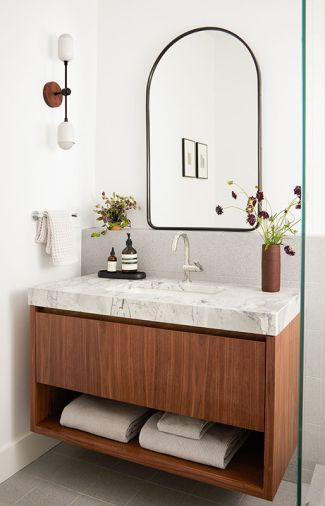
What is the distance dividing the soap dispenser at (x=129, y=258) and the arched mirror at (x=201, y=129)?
17cm

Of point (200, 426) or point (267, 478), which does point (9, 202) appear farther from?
point (267, 478)

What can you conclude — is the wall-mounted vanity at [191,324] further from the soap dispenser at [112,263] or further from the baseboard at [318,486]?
the baseboard at [318,486]

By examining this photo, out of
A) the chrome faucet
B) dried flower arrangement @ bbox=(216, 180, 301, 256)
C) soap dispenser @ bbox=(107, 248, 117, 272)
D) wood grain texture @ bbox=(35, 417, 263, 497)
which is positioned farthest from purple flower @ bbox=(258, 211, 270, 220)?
wood grain texture @ bbox=(35, 417, 263, 497)

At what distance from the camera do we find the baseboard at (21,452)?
2.03 meters

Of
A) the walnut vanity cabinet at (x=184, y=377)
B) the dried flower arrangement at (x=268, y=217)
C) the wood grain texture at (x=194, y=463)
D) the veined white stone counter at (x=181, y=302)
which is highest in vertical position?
the dried flower arrangement at (x=268, y=217)

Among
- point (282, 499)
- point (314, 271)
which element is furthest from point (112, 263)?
point (314, 271)

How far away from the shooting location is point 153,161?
2328 mm

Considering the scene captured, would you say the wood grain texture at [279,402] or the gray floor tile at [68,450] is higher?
the wood grain texture at [279,402]

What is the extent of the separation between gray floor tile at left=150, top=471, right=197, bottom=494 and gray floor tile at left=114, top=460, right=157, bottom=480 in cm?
3

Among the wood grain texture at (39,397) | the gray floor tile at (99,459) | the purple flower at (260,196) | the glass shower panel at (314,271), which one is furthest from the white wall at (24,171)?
the glass shower panel at (314,271)

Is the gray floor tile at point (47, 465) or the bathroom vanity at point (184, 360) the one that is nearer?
the bathroom vanity at point (184, 360)

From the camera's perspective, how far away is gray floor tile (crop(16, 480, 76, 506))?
1.87 meters

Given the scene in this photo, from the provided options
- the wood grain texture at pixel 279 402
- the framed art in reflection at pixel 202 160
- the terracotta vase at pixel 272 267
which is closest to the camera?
the wood grain texture at pixel 279 402

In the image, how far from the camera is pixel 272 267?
186 cm
